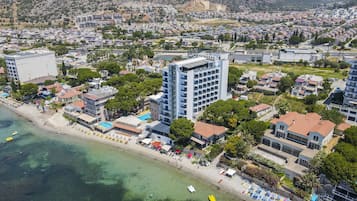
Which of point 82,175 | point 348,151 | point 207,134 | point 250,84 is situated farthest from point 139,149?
point 250,84

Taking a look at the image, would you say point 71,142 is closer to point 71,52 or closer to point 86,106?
point 86,106

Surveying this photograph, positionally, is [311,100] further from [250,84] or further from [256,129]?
[256,129]

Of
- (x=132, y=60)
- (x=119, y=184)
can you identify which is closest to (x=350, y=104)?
(x=119, y=184)

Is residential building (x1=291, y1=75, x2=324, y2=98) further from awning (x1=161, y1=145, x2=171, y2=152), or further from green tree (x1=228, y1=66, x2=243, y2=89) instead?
awning (x1=161, y1=145, x2=171, y2=152)

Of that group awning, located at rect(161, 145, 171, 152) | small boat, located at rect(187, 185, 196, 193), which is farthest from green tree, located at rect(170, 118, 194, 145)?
small boat, located at rect(187, 185, 196, 193)

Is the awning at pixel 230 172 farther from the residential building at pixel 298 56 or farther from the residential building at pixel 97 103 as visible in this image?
the residential building at pixel 298 56

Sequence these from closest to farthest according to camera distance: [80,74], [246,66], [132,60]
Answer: [80,74]
[246,66]
[132,60]
